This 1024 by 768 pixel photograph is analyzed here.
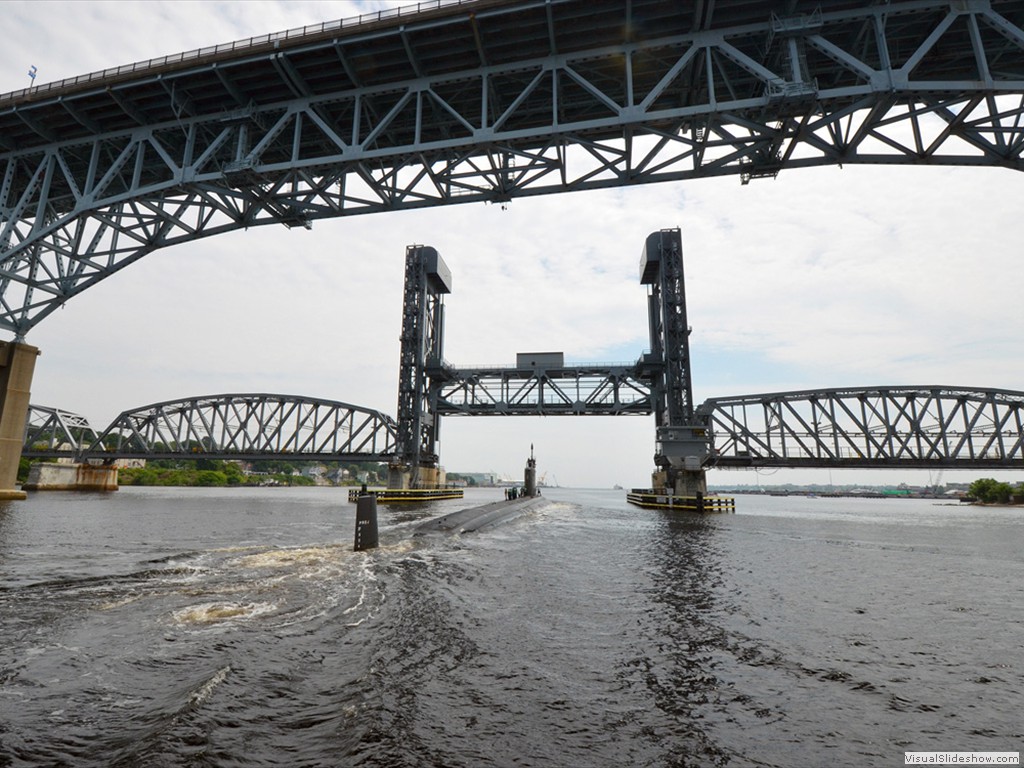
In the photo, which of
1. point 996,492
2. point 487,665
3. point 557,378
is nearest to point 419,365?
point 557,378

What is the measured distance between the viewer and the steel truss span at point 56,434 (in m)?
83.3

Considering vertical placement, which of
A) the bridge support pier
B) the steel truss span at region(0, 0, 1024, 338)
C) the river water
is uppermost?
the steel truss span at region(0, 0, 1024, 338)

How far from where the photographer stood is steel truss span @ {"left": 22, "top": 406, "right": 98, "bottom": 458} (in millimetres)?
83312

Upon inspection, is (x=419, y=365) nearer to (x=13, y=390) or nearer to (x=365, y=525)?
(x=13, y=390)

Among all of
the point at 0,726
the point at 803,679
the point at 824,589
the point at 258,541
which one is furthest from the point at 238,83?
the point at 824,589

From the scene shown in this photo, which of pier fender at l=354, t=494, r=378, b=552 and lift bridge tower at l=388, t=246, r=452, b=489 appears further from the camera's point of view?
lift bridge tower at l=388, t=246, r=452, b=489

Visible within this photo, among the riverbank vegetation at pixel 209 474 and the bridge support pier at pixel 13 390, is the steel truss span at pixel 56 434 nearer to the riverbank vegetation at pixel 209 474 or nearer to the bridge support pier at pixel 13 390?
the riverbank vegetation at pixel 209 474

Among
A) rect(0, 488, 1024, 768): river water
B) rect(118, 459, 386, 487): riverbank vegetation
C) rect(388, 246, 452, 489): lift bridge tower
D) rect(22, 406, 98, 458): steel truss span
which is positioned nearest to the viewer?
rect(0, 488, 1024, 768): river water

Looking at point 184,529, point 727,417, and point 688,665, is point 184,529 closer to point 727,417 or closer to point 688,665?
point 688,665

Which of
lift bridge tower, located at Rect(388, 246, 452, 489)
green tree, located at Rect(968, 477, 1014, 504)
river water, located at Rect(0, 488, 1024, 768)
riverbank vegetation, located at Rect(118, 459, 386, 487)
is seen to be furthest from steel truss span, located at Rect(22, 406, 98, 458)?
green tree, located at Rect(968, 477, 1014, 504)

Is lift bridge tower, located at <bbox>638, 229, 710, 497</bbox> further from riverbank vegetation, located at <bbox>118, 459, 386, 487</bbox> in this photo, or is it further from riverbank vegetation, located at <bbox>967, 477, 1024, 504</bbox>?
riverbank vegetation, located at <bbox>967, 477, 1024, 504</bbox>

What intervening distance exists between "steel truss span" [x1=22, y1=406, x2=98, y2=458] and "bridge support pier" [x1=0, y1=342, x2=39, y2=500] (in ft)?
230

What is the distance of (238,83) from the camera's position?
1762 centimetres

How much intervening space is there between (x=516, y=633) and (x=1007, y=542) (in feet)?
111
